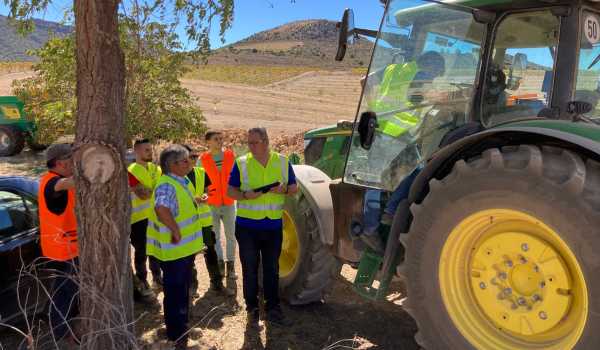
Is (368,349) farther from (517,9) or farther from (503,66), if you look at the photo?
(517,9)

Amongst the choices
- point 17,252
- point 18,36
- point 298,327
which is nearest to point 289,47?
point 18,36

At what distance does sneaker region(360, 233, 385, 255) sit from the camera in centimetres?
358

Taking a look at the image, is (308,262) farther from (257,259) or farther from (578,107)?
(578,107)

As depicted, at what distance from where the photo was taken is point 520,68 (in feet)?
10.9

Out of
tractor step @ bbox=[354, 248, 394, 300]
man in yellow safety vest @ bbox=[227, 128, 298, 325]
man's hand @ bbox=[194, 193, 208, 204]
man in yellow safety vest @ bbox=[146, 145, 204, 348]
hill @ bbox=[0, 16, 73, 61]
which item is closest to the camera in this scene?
tractor step @ bbox=[354, 248, 394, 300]

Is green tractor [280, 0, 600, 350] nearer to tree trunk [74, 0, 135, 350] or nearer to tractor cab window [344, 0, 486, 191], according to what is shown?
tractor cab window [344, 0, 486, 191]

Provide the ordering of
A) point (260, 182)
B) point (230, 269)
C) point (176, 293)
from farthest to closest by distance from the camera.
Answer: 1. point (230, 269)
2. point (260, 182)
3. point (176, 293)

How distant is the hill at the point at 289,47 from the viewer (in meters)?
69.0

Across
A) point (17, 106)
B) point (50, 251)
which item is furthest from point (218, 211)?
point (17, 106)

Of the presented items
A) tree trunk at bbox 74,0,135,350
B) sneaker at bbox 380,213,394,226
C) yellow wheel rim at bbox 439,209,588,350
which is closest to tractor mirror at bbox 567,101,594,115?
yellow wheel rim at bbox 439,209,588,350

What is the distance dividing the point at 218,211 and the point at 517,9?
3.48 meters

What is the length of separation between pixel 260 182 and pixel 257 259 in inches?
25.5

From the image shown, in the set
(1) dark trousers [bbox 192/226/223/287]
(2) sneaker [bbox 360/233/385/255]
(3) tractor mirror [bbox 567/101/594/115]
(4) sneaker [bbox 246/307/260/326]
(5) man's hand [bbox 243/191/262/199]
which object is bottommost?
(4) sneaker [bbox 246/307/260/326]

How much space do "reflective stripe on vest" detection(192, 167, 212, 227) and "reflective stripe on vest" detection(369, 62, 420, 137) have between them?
6.64 feet
